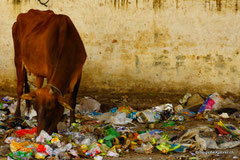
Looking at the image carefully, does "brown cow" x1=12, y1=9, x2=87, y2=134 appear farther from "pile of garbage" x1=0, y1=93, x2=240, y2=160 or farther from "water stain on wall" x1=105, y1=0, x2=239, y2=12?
"water stain on wall" x1=105, y1=0, x2=239, y2=12

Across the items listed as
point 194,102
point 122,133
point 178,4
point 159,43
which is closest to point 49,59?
point 122,133

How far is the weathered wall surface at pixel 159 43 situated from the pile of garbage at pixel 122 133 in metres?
0.65

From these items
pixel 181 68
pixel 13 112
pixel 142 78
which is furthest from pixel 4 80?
pixel 181 68

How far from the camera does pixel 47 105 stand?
4.72m

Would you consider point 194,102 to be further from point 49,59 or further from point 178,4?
point 49,59

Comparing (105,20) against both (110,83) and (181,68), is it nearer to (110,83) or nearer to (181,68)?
(110,83)

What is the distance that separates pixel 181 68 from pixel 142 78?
2.73 ft

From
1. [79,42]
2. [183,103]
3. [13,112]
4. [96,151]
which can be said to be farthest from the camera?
[183,103]

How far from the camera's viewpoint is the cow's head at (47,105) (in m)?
4.70

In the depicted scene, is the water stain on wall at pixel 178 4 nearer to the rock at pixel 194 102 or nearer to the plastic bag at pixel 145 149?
the rock at pixel 194 102

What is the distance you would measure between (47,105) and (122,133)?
3.98ft

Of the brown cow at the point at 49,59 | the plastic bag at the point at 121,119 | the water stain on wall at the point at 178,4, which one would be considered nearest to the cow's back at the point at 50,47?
the brown cow at the point at 49,59

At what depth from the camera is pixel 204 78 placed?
25.7ft

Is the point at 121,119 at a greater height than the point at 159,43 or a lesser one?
lesser
